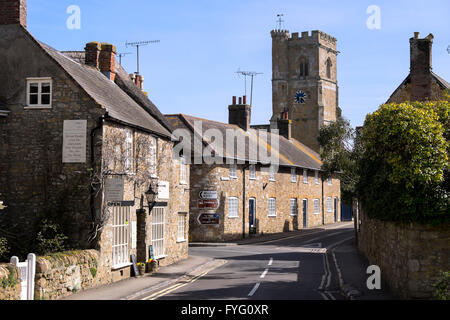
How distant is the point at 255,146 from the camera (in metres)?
42.5

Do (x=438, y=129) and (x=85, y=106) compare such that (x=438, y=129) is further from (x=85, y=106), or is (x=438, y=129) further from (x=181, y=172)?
(x=181, y=172)

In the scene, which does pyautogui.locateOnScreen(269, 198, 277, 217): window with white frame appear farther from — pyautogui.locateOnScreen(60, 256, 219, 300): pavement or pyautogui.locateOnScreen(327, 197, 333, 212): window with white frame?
pyautogui.locateOnScreen(60, 256, 219, 300): pavement

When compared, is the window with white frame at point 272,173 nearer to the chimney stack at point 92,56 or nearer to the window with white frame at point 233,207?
the window with white frame at point 233,207

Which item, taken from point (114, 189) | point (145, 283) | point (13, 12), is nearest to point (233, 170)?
point (145, 283)

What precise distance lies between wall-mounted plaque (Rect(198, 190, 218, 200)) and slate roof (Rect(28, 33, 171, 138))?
37.1 ft

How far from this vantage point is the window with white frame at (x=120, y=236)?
1811 cm

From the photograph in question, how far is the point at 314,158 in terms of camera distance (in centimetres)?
5375

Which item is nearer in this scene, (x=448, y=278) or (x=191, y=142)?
(x=448, y=278)

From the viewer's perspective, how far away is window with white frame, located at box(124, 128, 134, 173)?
18859mm

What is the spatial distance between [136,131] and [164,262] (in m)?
5.88

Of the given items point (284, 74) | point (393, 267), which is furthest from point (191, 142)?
point (284, 74)

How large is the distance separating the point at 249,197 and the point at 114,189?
21.7 m
